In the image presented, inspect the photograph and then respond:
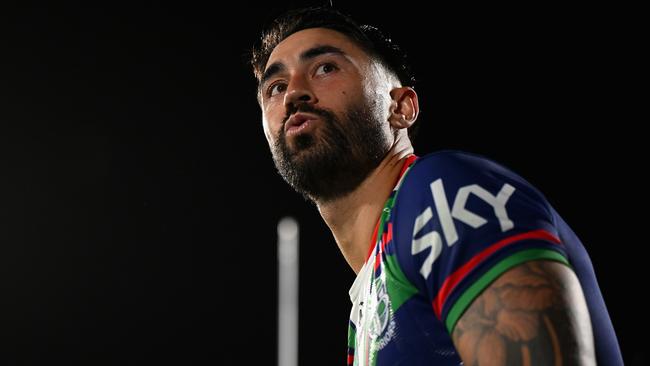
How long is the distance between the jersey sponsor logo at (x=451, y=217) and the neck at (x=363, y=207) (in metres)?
0.53

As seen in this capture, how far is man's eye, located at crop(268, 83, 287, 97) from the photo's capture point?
4.94ft

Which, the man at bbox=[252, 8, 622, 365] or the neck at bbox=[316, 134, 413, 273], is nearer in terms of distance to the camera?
the man at bbox=[252, 8, 622, 365]

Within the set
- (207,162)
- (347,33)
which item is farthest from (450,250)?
(207,162)

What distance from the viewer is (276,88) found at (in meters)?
1.52

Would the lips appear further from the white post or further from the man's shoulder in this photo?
the white post

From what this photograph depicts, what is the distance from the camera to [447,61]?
5.39m

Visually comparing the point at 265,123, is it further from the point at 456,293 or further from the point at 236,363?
the point at 236,363

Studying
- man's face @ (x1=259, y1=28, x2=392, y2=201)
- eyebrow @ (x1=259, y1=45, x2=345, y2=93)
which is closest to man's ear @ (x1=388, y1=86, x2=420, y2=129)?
man's face @ (x1=259, y1=28, x2=392, y2=201)

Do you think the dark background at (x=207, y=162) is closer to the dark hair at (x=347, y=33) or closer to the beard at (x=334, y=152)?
the dark hair at (x=347, y=33)

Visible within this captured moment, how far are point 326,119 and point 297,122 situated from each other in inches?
2.7

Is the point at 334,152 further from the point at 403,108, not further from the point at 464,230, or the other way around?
the point at 464,230

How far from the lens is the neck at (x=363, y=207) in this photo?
135 centimetres

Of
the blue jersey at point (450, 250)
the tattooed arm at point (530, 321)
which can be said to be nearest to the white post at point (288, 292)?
the blue jersey at point (450, 250)

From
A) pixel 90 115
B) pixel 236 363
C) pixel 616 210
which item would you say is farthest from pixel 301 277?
pixel 616 210
